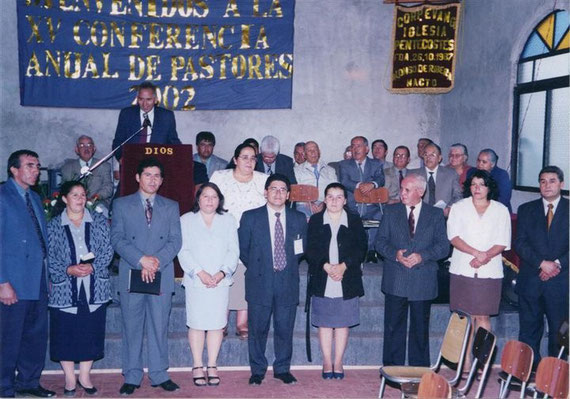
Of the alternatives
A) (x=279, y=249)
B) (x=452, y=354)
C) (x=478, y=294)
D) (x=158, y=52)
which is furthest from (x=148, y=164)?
(x=158, y=52)

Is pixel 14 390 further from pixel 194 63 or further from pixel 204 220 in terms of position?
pixel 194 63

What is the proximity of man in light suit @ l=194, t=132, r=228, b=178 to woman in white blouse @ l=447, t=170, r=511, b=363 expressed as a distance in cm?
306

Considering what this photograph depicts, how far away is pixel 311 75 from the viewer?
9867mm

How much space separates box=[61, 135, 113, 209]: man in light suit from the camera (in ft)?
23.6

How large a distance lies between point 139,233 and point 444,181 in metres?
3.29

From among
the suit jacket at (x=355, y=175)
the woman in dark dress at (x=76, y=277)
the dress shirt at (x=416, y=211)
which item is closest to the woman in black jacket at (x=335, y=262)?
the dress shirt at (x=416, y=211)

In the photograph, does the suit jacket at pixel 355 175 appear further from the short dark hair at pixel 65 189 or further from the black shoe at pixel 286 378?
the short dark hair at pixel 65 189

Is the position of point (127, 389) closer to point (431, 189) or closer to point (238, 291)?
point (238, 291)

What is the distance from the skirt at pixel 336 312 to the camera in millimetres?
5164

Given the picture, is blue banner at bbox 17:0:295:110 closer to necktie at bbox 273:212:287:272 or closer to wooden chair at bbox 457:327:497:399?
necktie at bbox 273:212:287:272

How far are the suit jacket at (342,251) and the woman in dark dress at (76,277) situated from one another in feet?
5.30

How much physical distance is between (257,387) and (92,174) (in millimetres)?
3406

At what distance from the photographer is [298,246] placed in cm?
514

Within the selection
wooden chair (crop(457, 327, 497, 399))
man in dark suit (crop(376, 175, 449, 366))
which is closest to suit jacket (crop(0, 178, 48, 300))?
man in dark suit (crop(376, 175, 449, 366))
